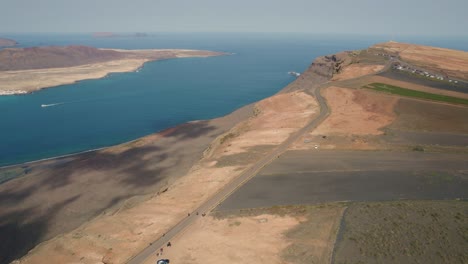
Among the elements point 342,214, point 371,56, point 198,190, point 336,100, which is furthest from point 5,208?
point 371,56

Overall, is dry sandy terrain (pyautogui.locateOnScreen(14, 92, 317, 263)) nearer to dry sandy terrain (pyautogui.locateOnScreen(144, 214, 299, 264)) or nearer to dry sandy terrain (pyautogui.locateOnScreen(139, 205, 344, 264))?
dry sandy terrain (pyautogui.locateOnScreen(144, 214, 299, 264))

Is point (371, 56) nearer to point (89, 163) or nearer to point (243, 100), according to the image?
point (243, 100)

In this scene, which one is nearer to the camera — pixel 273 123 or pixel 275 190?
pixel 275 190

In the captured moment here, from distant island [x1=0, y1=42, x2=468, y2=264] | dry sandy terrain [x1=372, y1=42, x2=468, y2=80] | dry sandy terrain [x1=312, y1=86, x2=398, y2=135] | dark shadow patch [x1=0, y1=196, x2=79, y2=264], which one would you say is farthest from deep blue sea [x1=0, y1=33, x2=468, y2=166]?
dry sandy terrain [x1=372, y1=42, x2=468, y2=80]

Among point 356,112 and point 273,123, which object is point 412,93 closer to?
point 356,112

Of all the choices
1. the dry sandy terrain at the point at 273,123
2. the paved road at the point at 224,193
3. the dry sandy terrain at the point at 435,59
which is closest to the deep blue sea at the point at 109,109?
the dry sandy terrain at the point at 273,123

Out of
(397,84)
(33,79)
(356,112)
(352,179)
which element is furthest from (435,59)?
(33,79)
